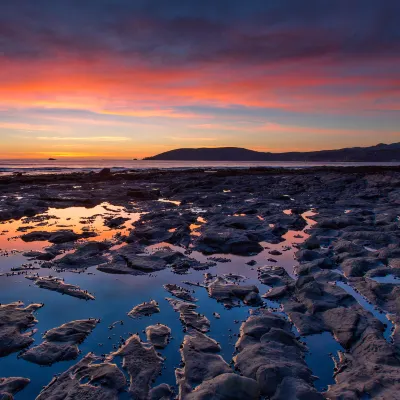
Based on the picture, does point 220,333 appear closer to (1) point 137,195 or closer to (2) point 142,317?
(2) point 142,317

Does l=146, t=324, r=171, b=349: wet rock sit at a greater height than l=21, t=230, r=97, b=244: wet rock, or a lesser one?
lesser

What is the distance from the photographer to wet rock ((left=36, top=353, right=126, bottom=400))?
4.40 meters

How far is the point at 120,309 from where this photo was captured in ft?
23.1

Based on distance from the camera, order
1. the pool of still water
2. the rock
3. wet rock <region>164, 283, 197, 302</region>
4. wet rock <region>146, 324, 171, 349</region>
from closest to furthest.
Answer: the rock → the pool of still water → wet rock <region>146, 324, 171, 349</region> → wet rock <region>164, 283, 197, 302</region>

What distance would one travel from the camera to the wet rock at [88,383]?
440cm

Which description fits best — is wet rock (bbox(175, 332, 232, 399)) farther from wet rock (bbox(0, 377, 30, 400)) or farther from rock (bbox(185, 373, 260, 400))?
wet rock (bbox(0, 377, 30, 400))

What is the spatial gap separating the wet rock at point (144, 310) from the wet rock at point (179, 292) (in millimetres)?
697

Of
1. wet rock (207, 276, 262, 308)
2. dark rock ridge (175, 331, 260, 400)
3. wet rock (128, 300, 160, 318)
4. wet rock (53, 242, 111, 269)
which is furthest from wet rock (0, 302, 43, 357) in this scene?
wet rock (207, 276, 262, 308)

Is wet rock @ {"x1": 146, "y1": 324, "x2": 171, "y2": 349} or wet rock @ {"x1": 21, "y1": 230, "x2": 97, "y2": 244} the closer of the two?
wet rock @ {"x1": 146, "y1": 324, "x2": 171, "y2": 349}

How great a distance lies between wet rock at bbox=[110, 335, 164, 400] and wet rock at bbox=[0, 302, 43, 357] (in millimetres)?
1707

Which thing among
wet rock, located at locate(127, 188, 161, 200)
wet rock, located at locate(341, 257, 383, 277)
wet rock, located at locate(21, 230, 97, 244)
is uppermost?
wet rock, located at locate(127, 188, 161, 200)

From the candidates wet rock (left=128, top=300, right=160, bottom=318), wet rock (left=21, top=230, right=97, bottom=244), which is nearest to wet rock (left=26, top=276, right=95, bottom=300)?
wet rock (left=128, top=300, right=160, bottom=318)

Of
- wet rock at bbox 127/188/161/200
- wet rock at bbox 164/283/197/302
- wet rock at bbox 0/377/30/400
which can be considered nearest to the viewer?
wet rock at bbox 0/377/30/400

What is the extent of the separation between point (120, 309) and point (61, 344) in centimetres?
157
